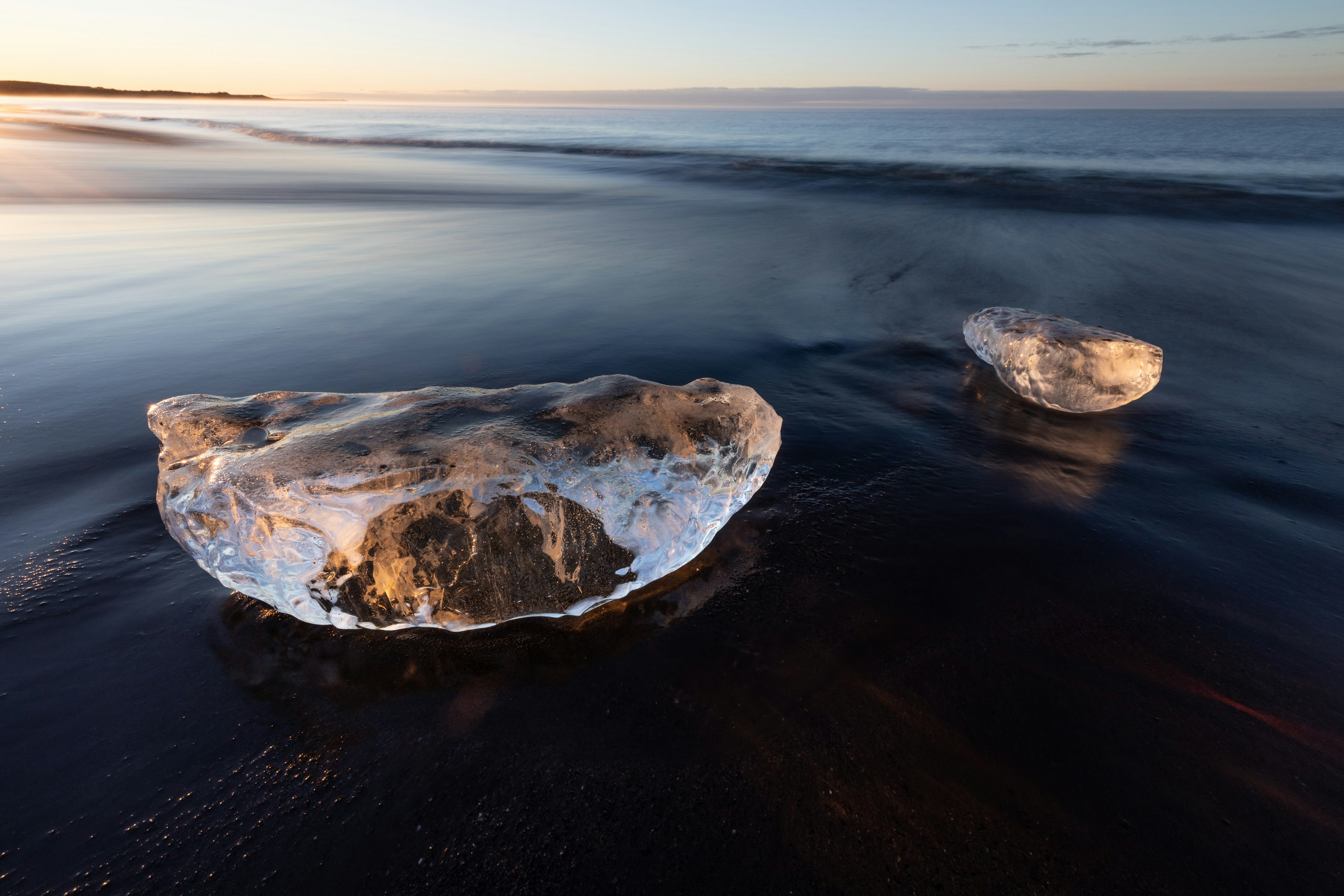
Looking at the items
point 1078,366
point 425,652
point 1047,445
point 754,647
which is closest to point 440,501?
point 425,652

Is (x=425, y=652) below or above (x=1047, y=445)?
above

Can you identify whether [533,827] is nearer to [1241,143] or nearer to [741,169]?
[741,169]

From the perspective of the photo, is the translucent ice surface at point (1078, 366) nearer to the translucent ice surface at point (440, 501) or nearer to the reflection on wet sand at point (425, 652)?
the translucent ice surface at point (440, 501)

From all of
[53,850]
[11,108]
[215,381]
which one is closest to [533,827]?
[53,850]

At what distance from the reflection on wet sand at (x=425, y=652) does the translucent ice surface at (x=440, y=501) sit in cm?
9

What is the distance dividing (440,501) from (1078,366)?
4.24 m

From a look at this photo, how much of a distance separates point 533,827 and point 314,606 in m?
1.14

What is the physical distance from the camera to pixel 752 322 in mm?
6180

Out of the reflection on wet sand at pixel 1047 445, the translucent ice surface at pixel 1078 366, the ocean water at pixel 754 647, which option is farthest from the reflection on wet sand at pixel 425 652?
the translucent ice surface at pixel 1078 366

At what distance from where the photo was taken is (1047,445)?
12.4 ft

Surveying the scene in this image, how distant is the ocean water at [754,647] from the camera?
64.6 inches

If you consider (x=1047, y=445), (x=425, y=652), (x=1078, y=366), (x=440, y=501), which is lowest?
(x=1047, y=445)

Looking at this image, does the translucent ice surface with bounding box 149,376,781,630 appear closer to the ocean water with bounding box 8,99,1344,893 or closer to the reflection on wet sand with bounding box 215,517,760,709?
the reflection on wet sand with bounding box 215,517,760,709

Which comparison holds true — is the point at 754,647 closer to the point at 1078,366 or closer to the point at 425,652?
the point at 425,652
